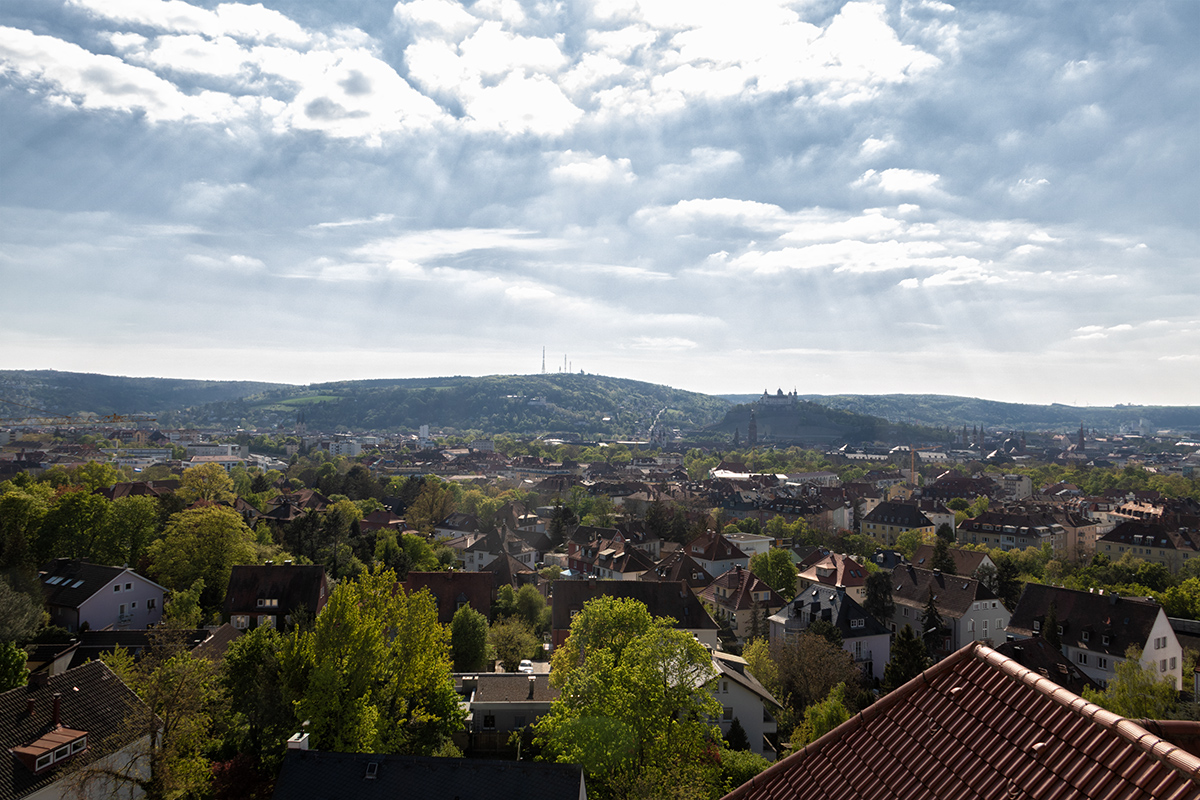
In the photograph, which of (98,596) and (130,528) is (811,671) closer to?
(98,596)

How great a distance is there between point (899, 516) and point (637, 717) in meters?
93.6

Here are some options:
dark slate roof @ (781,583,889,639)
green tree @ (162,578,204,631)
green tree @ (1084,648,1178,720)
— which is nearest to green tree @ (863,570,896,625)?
dark slate roof @ (781,583,889,639)

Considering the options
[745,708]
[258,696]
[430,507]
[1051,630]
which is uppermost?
[258,696]

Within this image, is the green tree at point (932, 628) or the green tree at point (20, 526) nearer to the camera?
the green tree at point (20, 526)

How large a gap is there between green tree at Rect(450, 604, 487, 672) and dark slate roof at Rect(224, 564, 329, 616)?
31.0 feet

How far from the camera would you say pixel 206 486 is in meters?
78.8

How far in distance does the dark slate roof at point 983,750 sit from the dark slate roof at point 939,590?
183ft

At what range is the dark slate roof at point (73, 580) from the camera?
4259 cm

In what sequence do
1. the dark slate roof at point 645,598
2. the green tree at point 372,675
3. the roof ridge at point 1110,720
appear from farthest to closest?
the dark slate roof at point 645,598 < the green tree at point 372,675 < the roof ridge at point 1110,720

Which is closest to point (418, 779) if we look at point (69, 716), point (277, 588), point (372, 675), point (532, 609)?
point (372, 675)

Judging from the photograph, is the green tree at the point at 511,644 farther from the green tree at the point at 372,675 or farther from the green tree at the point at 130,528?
the green tree at the point at 130,528

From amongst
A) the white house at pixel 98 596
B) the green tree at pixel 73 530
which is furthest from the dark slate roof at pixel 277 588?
the green tree at pixel 73 530

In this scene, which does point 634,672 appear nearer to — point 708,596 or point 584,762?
point 584,762

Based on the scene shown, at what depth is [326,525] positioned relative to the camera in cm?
6141
